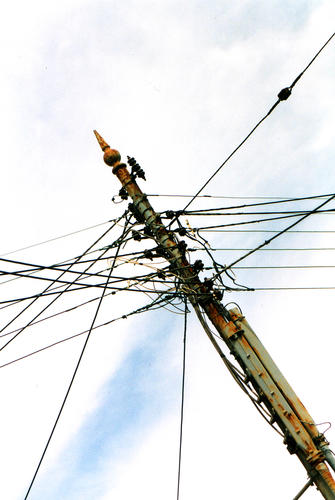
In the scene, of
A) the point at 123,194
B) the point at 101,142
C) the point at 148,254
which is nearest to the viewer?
the point at 148,254

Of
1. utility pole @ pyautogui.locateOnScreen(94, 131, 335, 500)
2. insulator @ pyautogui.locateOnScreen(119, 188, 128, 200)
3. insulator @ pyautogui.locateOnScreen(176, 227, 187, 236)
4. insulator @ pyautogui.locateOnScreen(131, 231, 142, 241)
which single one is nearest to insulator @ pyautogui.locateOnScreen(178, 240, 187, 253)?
utility pole @ pyautogui.locateOnScreen(94, 131, 335, 500)

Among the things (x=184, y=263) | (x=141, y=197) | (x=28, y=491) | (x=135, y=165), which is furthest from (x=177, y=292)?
→ (x=28, y=491)

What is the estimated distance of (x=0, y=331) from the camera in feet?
20.7

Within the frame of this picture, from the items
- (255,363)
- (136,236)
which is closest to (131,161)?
(136,236)

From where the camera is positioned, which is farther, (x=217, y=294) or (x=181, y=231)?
(x=181, y=231)

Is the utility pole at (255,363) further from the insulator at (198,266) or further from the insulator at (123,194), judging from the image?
the insulator at (123,194)

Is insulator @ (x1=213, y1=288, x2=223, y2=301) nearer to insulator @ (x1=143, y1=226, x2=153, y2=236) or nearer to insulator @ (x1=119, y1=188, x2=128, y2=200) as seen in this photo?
insulator @ (x1=143, y1=226, x2=153, y2=236)

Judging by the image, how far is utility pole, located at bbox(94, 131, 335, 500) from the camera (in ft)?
16.6

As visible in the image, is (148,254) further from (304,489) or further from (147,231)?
(304,489)

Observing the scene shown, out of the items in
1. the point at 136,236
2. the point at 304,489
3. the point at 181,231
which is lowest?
the point at 304,489

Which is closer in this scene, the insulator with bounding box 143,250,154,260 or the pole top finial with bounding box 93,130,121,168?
the insulator with bounding box 143,250,154,260

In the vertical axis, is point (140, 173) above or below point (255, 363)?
above

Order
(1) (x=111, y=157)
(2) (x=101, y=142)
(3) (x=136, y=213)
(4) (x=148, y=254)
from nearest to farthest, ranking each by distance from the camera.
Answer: (4) (x=148, y=254), (3) (x=136, y=213), (1) (x=111, y=157), (2) (x=101, y=142)

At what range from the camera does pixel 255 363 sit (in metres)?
5.56
